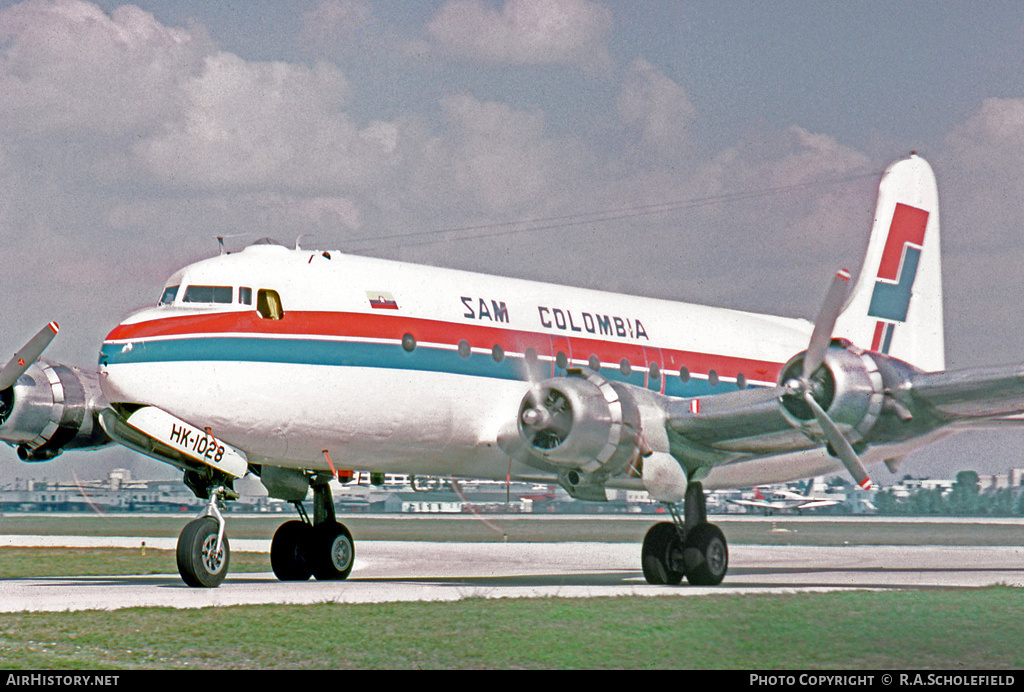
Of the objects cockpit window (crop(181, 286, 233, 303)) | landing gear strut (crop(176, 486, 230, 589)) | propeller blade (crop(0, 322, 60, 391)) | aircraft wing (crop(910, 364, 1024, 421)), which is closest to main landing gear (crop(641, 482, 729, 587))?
aircraft wing (crop(910, 364, 1024, 421))

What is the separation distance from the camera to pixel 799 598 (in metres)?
15.7

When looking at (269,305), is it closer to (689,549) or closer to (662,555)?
(662,555)

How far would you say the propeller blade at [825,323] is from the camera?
658 inches

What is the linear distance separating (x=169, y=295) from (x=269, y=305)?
1658mm

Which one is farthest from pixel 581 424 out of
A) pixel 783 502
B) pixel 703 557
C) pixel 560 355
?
pixel 783 502

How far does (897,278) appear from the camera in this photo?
81.8 feet

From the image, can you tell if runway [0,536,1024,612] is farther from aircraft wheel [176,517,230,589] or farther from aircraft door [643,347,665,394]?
aircraft door [643,347,665,394]

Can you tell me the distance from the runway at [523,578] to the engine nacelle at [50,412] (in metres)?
2.44

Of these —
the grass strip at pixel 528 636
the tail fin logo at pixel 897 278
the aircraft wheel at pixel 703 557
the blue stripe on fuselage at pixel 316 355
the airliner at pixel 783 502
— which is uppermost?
the tail fin logo at pixel 897 278

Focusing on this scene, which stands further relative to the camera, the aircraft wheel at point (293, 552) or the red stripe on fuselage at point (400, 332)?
the aircraft wheel at point (293, 552)

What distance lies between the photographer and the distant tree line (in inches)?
2527

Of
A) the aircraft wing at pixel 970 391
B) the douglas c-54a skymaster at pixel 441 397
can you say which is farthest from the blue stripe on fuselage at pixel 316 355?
the aircraft wing at pixel 970 391

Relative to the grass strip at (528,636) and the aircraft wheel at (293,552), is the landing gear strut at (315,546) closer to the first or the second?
the aircraft wheel at (293,552)

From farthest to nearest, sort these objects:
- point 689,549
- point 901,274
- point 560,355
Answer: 1. point 901,274
2. point 560,355
3. point 689,549
